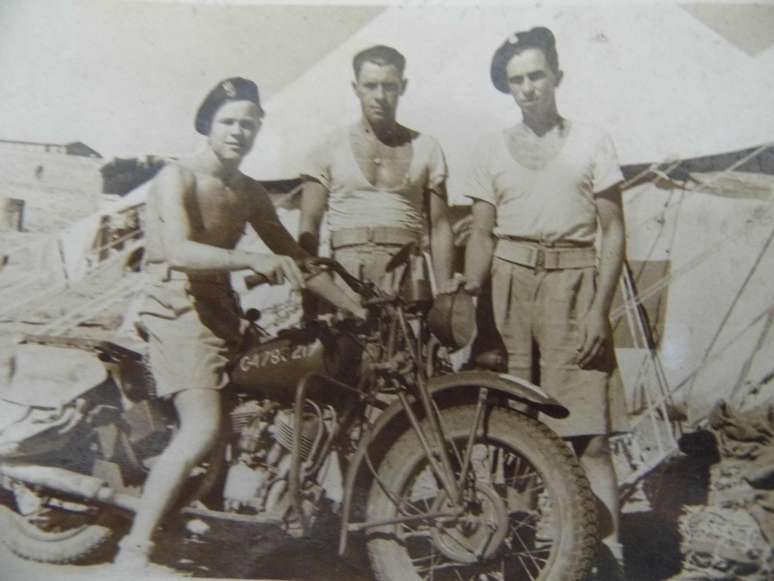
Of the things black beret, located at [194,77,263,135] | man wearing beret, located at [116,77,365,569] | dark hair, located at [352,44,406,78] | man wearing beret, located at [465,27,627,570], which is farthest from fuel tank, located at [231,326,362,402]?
dark hair, located at [352,44,406,78]

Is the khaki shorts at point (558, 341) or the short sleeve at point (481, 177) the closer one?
the khaki shorts at point (558, 341)

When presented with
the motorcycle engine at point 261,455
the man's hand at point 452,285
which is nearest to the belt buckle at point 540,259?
the man's hand at point 452,285

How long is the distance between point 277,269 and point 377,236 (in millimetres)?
397

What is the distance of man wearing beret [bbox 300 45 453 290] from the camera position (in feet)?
9.22

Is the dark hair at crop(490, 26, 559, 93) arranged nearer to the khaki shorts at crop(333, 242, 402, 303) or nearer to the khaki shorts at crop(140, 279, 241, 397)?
the khaki shorts at crop(333, 242, 402, 303)

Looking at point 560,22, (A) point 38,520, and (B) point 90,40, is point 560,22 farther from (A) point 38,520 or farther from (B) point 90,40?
(A) point 38,520

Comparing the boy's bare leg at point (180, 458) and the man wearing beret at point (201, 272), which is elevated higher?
the man wearing beret at point (201, 272)

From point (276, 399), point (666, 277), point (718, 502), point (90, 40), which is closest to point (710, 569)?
point (718, 502)

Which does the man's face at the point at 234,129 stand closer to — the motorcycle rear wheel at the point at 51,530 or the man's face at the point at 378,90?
the man's face at the point at 378,90

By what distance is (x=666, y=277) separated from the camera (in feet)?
9.24

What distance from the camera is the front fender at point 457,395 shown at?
244 centimetres

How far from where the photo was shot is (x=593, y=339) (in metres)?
2.74

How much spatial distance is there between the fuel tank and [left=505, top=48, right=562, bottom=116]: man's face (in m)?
1.06

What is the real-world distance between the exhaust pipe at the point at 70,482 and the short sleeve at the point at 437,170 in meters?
1.47
